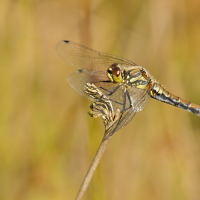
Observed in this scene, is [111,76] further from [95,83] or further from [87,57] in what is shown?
[87,57]

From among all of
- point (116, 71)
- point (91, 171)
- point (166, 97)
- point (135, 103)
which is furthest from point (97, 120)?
point (166, 97)

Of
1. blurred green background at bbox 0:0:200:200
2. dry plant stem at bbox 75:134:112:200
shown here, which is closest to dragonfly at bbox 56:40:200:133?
blurred green background at bbox 0:0:200:200

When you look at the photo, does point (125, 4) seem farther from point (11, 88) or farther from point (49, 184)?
point (49, 184)

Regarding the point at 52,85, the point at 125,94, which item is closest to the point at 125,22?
the point at 52,85

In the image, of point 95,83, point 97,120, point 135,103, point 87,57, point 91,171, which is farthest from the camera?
point 87,57

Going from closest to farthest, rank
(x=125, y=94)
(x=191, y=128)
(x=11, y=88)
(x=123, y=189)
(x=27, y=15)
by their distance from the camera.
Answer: (x=125, y=94) → (x=27, y=15) → (x=11, y=88) → (x=123, y=189) → (x=191, y=128)
